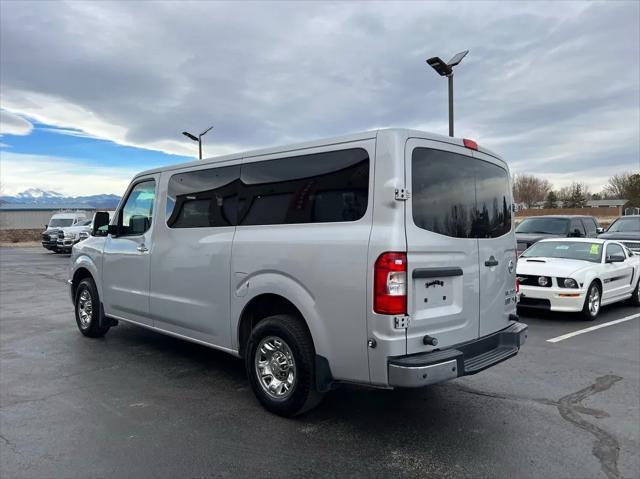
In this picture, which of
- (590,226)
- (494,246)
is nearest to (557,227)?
(590,226)

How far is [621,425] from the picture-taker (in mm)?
4070

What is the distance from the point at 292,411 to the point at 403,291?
1425 millimetres

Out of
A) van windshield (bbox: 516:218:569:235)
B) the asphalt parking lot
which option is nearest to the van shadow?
the asphalt parking lot

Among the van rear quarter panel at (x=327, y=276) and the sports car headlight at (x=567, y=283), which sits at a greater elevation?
the van rear quarter panel at (x=327, y=276)

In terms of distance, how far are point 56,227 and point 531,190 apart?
96.8m

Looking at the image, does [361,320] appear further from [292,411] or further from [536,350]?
[536,350]

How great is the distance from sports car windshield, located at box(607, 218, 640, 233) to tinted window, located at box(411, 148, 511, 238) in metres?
14.2

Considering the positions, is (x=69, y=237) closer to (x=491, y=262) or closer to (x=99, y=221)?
(x=99, y=221)

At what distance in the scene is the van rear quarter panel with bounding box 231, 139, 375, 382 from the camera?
11.9 ft

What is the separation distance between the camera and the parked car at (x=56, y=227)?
25.8m

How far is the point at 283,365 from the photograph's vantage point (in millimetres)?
4211

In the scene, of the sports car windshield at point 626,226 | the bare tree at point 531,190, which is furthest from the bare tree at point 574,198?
the sports car windshield at point 626,226

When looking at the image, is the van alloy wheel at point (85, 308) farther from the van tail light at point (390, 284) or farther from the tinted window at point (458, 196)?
the tinted window at point (458, 196)

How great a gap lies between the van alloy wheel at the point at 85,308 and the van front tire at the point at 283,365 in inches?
141
